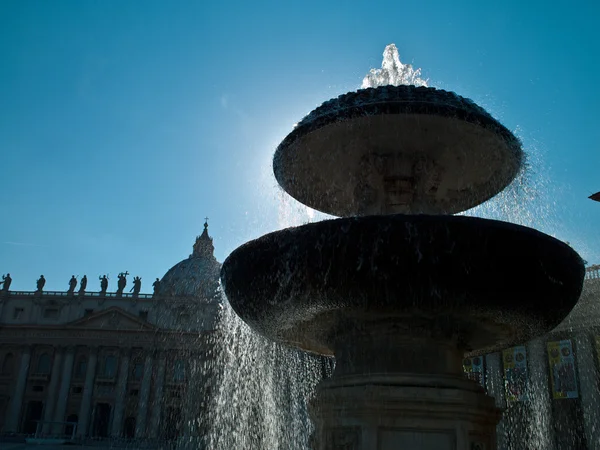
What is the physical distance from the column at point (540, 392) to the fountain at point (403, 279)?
85.6 ft

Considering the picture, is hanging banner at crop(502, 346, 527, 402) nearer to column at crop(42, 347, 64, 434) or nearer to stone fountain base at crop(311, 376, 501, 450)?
stone fountain base at crop(311, 376, 501, 450)

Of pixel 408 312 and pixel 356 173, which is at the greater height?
pixel 356 173

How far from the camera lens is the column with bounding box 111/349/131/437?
170ft

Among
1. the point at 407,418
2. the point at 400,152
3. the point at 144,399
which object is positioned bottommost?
the point at 407,418

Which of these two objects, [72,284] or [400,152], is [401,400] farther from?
[72,284]

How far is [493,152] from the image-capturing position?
573 centimetres

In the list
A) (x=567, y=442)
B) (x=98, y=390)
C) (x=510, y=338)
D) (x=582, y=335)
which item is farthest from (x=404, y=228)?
(x=98, y=390)

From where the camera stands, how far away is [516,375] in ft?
99.3

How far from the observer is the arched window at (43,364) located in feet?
181

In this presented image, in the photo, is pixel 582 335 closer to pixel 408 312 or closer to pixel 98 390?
pixel 408 312

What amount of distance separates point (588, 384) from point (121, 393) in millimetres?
38825

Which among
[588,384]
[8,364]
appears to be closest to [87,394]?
[8,364]

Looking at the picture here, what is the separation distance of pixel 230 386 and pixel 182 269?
124ft

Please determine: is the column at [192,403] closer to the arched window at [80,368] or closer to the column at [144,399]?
the column at [144,399]
